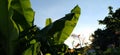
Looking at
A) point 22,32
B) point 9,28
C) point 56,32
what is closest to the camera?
point 9,28

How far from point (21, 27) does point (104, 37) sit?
41.2 metres

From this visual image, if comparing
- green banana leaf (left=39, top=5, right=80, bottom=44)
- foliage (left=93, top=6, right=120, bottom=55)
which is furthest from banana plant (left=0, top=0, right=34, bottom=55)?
foliage (left=93, top=6, right=120, bottom=55)

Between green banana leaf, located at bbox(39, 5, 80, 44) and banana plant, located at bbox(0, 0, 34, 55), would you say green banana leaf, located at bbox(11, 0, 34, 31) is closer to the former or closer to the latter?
banana plant, located at bbox(0, 0, 34, 55)

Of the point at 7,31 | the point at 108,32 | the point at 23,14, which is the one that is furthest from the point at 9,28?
the point at 108,32

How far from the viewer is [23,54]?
5.77 metres

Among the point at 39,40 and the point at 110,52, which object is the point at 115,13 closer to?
the point at 110,52

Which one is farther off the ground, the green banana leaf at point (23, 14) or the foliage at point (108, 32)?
the foliage at point (108, 32)

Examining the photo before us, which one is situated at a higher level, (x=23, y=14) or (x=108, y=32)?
(x=108, y=32)

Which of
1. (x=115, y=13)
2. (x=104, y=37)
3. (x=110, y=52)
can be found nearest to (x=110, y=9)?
(x=115, y=13)

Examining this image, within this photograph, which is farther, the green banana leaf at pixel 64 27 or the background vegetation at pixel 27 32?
the green banana leaf at pixel 64 27

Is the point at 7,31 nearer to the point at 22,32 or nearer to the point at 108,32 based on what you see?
the point at 22,32

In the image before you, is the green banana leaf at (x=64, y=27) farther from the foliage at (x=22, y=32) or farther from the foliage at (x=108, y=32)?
the foliage at (x=108, y=32)

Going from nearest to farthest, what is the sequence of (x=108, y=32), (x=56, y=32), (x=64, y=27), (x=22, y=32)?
(x=22, y=32)
(x=56, y=32)
(x=64, y=27)
(x=108, y=32)

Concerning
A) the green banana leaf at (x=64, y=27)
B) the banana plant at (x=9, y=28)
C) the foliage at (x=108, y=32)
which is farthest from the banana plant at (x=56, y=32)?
the foliage at (x=108, y=32)
